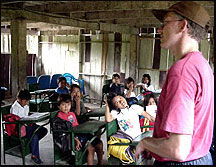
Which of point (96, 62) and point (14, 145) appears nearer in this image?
point (14, 145)

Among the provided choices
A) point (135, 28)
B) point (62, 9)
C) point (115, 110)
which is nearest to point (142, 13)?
point (62, 9)

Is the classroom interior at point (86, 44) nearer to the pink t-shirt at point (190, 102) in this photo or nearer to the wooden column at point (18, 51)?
the wooden column at point (18, 51)

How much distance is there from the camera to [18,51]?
5551mm

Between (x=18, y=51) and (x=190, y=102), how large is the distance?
200 inches

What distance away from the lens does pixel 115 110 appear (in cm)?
362

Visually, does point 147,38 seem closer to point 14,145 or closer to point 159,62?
point 159,62

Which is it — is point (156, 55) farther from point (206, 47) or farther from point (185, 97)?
point (185, 97)

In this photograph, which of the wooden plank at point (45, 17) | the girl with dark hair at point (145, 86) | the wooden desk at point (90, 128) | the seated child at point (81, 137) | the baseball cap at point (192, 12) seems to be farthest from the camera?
the girl with dark hair at point (145, 86)

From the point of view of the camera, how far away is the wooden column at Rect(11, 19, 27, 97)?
18.2 ft

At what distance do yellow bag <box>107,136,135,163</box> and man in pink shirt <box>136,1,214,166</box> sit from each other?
74.7 inches

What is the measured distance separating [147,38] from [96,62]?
2.22 metres

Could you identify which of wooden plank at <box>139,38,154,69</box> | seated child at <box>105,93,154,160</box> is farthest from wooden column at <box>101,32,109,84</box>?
seated child at <box>105,93,154,160</box>

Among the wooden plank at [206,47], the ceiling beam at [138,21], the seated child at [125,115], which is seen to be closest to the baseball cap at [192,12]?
the seated child at [125,115]

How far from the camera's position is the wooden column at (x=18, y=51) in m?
5.55
